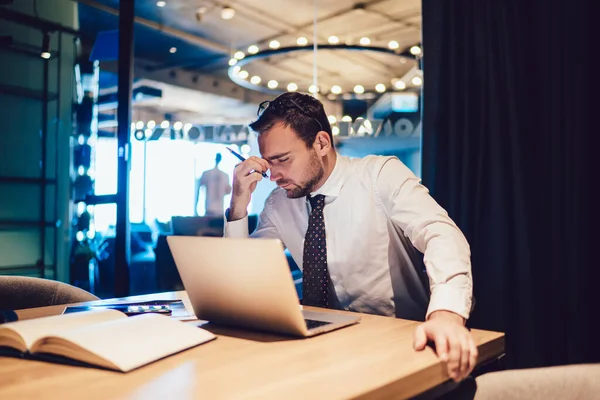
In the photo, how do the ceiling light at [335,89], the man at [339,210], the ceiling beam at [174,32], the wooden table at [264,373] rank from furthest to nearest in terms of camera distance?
the ceiling light at [335,89] < the ceiling beam at [174,32] < the man at [339,210] < the wooden table at [264,373]

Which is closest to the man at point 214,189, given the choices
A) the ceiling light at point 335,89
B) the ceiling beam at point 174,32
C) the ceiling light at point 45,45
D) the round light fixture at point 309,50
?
the ceiling beam at point 174,32

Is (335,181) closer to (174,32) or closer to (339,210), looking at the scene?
(339,210)

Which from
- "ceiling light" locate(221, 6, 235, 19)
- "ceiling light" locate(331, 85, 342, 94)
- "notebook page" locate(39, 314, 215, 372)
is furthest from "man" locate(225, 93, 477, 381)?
"ceiling light" locate(331, 85, 342, 94)

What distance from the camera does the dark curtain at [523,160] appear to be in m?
2.03

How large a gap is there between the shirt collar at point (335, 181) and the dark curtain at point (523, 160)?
0.63 metres

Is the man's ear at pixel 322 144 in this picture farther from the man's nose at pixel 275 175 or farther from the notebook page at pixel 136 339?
the notebook page at pixel 136 339

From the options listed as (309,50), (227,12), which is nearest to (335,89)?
(227,12)

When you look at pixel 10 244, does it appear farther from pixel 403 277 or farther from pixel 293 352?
pixel 293 352

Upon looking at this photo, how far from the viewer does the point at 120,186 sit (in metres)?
3.31

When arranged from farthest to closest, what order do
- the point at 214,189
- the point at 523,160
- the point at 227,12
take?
1. the point at 214,189
2. the point at 227,12
3. the point at 523,160

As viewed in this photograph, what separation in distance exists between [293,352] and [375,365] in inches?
6.6

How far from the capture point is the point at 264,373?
832 mm

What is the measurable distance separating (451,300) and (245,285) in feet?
1.58

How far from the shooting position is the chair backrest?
169 centimetres
